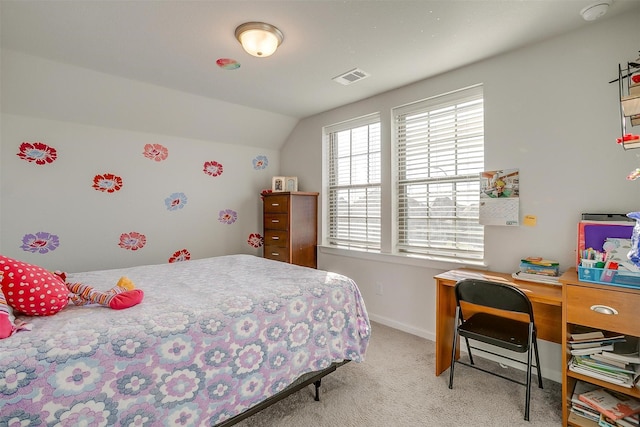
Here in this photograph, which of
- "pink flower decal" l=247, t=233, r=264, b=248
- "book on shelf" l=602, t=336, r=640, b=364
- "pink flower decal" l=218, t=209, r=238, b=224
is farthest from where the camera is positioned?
"pink flower decal" l=247, t=233, r=264, b=248

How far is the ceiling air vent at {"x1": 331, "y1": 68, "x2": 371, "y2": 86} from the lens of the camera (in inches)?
104

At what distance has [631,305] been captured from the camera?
1474mm

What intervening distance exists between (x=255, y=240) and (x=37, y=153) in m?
2.42

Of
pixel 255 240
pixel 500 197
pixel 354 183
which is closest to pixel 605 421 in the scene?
pixel 500 197

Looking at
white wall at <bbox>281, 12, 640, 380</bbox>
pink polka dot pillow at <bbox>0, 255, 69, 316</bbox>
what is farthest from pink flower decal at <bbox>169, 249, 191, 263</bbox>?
white wall at <bbox>281, 12, 640, 380</bbox>

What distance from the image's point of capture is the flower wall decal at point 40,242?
8.82ft

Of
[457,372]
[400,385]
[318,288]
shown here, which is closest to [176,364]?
[318,288]

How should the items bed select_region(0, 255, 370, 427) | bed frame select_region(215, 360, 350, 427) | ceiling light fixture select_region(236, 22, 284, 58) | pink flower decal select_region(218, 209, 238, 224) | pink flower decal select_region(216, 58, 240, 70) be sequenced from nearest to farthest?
bed select_region(0, 255, 370, 427) → bed frame select_region(215, 360, 350, 427) → ceiling light fixture select_region(236, 22, 284, 58) → pink flower decal select_region(216, 58, 240, 70) → pink flower decal select_region(218, 209, 238, 224)

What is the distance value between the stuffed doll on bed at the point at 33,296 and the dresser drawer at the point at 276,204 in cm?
223

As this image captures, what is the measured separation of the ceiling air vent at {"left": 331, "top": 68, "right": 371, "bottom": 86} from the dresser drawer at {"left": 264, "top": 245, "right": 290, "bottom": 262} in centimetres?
192

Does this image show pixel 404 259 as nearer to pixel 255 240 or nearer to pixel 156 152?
pixel 255 240

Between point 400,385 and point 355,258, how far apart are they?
Answer: 157 centimetres

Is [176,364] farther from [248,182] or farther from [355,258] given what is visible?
[248,182]

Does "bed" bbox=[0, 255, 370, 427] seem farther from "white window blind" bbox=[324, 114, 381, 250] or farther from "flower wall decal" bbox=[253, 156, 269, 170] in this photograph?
"flower wall decal" bbox=[253, 156, 269, 170]
